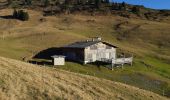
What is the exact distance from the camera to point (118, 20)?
15738 centimetres

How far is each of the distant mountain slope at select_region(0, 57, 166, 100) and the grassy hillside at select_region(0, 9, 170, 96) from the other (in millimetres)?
20231

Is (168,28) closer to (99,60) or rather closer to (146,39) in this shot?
(146,39)

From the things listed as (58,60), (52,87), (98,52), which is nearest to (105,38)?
(98,52)

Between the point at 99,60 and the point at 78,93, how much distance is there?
49.5 metres

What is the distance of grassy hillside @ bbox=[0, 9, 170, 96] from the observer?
77938 mm

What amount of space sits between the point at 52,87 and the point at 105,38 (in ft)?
303

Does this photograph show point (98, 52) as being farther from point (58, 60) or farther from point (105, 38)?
point (105, 38)

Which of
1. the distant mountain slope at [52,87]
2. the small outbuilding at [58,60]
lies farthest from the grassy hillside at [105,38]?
the distant mountain slope at [52,87]

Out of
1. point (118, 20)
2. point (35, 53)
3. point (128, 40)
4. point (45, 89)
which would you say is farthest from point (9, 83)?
point (118, 20)

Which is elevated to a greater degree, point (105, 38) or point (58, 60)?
point (58, 60)

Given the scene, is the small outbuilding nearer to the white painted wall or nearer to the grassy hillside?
the grassy hillside

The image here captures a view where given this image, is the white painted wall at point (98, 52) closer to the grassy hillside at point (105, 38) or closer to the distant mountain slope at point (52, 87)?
the grassy hillside at point (105, 38)

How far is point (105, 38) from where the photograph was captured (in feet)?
424

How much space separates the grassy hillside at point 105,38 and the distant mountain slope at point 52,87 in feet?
66.4
